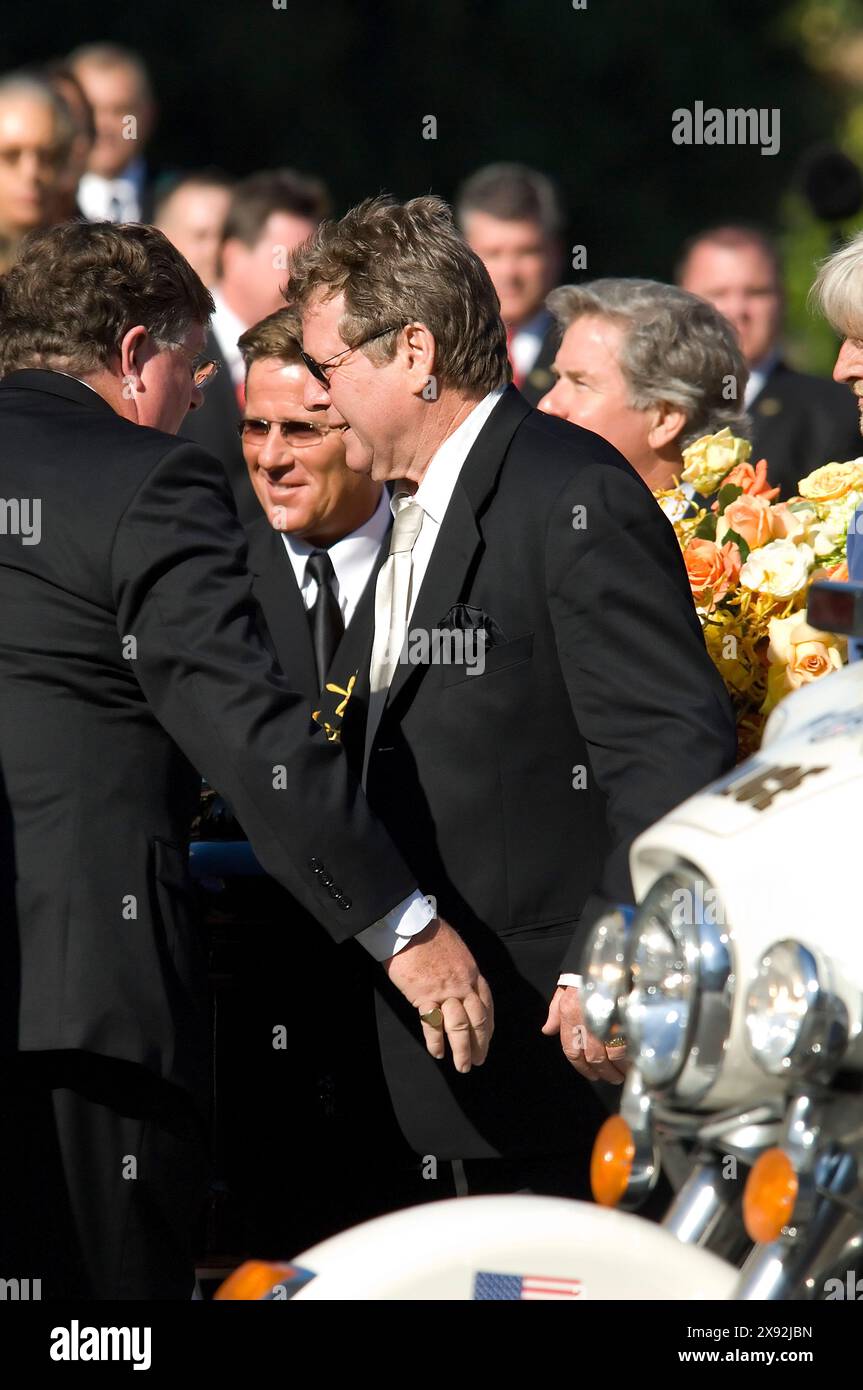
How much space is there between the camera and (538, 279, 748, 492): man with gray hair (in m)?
4.49

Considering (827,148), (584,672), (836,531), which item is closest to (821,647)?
(836,531)

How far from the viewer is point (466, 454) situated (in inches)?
126

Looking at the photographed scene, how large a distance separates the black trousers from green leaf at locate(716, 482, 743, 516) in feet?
5.14

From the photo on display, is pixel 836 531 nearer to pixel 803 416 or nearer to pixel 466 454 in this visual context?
pixel 466 454

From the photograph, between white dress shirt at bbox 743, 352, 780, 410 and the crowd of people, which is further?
white dress shirt at bbox 743, 352, 780, 410

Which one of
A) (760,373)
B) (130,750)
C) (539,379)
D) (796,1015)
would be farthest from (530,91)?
(796,1015)

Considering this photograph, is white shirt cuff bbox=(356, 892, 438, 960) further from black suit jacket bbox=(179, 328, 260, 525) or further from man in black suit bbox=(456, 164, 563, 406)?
man in black suit bbox=(456, 164, 563, 406)

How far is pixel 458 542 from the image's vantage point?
3131mm

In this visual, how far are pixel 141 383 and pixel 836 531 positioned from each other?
1.26 meters

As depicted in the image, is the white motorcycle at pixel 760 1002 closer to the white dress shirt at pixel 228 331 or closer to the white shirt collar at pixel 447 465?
the white shirt collar at pixel 447 465

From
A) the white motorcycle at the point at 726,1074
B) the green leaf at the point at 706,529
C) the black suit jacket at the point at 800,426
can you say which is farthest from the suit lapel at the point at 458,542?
the black suit jacket at the point at 800,426

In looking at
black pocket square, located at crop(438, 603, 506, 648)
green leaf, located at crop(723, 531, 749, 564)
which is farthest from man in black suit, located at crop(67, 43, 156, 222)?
black pocket square, located at crop(438, 603, 506, 648)

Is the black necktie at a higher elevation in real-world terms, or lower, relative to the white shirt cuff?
higher

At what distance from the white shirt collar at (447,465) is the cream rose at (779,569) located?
22.6 inches
